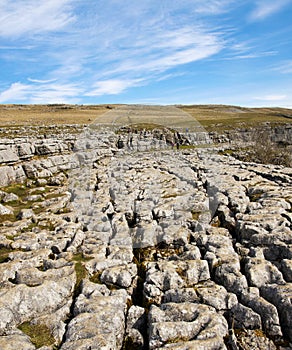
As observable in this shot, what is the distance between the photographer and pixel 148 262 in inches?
674

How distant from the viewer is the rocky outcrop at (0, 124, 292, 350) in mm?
11469

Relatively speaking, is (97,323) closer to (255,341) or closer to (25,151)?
(255,341)

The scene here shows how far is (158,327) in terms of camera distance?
11.2 metres

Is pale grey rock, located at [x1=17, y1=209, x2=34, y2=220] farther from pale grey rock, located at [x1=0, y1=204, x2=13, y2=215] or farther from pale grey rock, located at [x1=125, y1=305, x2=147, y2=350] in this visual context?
pale grey rock, located at [x1=125, y1=305, x2=147, y2=350]

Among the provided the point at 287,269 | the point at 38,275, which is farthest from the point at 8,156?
the point at 287,269

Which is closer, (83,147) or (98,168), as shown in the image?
(98,168)

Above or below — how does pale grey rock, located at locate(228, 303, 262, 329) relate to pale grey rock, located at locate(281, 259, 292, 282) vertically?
below

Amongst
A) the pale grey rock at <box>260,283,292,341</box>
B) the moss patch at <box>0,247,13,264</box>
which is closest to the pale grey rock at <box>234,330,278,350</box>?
the pale grey rock at <box>260,283,292,341</box>

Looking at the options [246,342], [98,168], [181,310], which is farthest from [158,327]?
[98,168]

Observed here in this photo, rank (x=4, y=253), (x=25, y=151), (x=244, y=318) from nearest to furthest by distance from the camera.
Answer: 1. (x=244, y=318)
2. (x=4, y=253)
3. (x=25, y=151)

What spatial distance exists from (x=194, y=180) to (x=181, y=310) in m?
20.4

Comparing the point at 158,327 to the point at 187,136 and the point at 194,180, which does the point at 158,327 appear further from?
the point at 187,136

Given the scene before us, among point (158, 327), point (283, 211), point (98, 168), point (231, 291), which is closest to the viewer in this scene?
point (158, 327)

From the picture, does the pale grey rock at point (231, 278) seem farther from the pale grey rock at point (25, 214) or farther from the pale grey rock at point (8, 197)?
the pale grey rock at point (8, 197)
